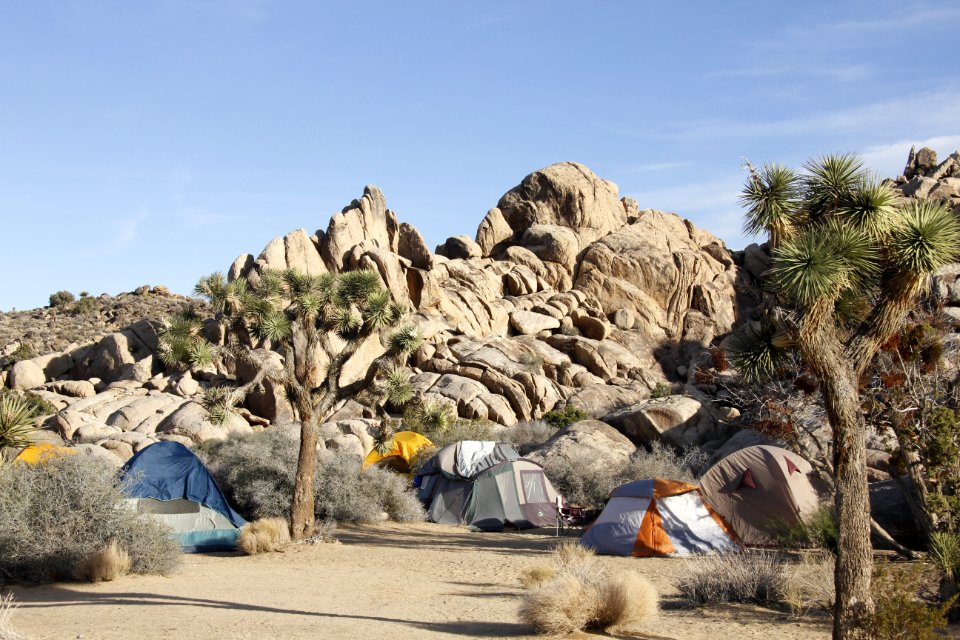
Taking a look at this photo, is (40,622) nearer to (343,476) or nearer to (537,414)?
(343,476)

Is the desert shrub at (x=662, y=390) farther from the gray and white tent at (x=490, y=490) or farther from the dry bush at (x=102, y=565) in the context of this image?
the dry bush at (x=102, y=565)

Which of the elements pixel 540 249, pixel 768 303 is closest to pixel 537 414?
pixel 540 249

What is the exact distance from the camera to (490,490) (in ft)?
73.5

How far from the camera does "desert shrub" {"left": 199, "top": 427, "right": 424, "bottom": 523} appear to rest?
2009 centimetres

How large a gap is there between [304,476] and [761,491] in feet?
30.9

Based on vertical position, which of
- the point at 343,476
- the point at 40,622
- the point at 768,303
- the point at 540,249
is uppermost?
the point at 540,249

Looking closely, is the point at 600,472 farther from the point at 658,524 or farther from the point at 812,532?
the point at 812,532

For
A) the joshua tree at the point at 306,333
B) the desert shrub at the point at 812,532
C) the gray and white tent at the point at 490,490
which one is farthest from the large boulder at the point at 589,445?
the desert shrub at the point at 812,532

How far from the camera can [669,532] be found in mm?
15820

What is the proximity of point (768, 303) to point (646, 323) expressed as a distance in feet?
138

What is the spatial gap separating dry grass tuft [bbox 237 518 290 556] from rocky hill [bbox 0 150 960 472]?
36.7ft

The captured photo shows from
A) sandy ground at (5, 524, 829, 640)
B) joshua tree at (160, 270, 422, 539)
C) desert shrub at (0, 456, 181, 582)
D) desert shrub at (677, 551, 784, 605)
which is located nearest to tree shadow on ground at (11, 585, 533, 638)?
sandy ground at (5, 524, 829, 640)

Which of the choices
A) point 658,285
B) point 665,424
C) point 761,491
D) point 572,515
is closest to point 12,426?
point 572,515

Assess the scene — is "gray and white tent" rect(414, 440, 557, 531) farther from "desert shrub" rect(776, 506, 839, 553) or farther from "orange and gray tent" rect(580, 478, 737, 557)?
"desert shrub" rect(776, 506, 839, 553)
